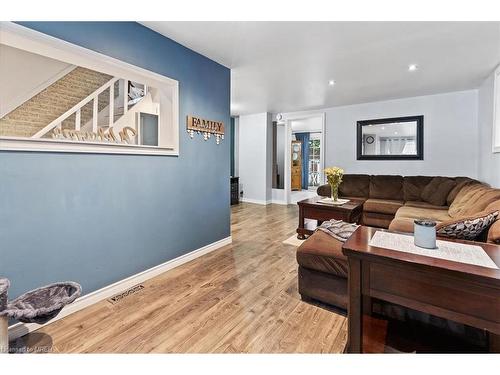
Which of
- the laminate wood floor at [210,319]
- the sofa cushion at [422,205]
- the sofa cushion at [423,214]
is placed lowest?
the laminate wood floor at [210,319]

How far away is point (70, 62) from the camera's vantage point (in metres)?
1.93

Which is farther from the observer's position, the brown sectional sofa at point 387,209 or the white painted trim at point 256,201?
the white painted trim at point 256,201

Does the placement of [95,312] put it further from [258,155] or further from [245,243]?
[258,155]

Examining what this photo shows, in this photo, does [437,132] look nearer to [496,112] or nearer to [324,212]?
[496,112]

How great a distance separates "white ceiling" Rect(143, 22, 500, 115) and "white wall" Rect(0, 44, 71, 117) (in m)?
1.14

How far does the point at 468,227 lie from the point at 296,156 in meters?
7.94

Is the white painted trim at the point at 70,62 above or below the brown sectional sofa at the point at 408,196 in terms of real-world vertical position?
above

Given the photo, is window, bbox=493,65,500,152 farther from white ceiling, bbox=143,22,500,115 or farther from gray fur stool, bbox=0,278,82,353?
gray fur stool, bbox=0,278,82,353

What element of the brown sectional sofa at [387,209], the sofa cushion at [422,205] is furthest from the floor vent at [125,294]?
the sofa cushion at [422,205]

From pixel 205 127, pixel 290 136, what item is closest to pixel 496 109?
pixel 205 127

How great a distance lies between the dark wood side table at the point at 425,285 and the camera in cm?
98

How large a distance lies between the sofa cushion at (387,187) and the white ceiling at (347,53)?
155cm

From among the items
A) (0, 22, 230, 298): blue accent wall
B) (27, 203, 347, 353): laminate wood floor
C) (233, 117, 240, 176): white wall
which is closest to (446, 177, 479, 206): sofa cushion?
(27, 203, 347, 353): laminate wood floor

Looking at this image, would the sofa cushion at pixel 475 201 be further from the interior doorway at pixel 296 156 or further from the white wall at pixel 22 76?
the white wall at pixel 22 76
